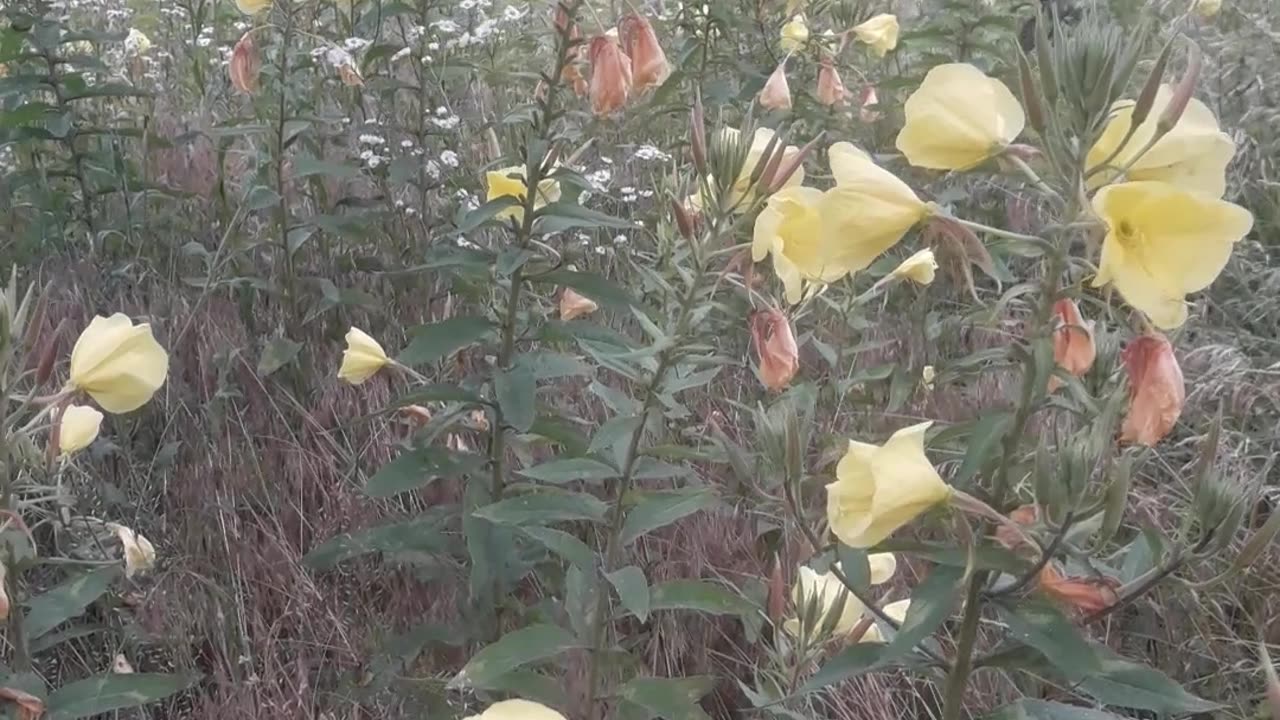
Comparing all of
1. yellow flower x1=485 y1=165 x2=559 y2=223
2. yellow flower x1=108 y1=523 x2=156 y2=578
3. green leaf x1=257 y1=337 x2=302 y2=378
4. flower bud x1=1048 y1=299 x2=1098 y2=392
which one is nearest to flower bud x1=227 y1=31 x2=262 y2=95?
green leaf x1=257 y1=337 x2=302 y2=378

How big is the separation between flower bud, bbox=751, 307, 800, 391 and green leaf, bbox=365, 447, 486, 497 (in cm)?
57

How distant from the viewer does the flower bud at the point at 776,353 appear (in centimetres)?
156

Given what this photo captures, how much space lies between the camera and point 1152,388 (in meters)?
1.06

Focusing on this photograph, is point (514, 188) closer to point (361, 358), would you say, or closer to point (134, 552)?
point (361, 358)

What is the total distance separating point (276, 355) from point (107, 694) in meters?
1.24

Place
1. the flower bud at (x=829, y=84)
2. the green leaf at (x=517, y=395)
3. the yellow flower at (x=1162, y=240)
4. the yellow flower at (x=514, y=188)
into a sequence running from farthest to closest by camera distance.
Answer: the flower bud at (x=829, y=84) < the yellow flower at (x=514, y=188) < the green leaf at (x=517, y=395) < the yellow flower at (x=1162, y=240)

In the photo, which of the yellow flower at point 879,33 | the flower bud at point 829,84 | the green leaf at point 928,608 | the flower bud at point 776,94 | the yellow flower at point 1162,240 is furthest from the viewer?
the yellow flower at point 879,33

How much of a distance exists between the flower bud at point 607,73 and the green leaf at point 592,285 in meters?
0.37

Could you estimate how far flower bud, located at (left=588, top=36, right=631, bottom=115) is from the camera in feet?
6.57

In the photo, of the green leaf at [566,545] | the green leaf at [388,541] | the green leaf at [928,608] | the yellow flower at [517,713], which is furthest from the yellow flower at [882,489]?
the green leaf at [388,541]

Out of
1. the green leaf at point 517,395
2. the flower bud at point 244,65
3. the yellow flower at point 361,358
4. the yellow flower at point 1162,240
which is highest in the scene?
the yellow flower at point 1162,240

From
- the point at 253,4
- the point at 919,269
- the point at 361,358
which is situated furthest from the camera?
the point at 253,4

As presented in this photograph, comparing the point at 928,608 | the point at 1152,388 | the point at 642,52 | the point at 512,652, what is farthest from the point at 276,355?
the point at 1152,388

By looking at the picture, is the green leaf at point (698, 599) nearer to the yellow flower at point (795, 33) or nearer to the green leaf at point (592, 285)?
the green leaf at point (592, 285)
